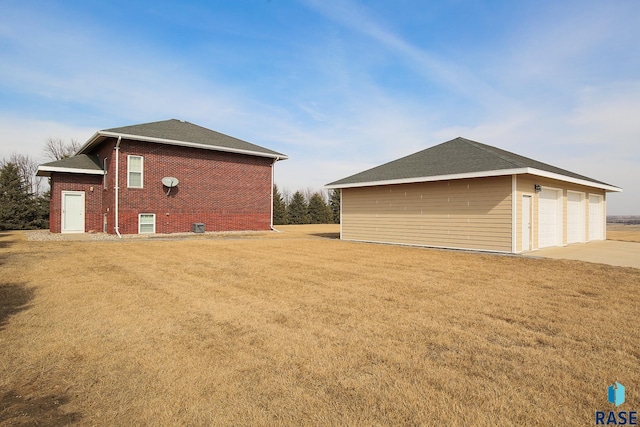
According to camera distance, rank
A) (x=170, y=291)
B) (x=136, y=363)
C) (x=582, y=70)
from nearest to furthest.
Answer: (x=136, y=363)
(x=170, y=291)
(x=582, y=70)

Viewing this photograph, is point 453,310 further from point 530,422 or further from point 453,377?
point 530,422

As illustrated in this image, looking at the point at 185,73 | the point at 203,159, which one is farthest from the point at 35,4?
the point at 203,159

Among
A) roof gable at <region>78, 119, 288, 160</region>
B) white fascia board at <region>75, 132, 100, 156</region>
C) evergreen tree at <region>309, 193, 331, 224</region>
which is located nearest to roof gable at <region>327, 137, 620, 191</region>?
roof gable at <region>78, 119, 288, 160</region>

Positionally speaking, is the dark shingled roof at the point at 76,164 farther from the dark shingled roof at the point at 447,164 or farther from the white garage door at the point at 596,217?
the white garage door at the point at 596,217

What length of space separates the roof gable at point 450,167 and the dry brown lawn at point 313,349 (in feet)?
17.3

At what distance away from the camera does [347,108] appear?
61.9 feet

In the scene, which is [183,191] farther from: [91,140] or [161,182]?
[91,140]

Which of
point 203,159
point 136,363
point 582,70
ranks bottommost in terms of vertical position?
point 136,363

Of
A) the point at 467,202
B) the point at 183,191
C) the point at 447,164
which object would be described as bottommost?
the point at 467,202

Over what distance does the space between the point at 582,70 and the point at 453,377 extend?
15.6 meters

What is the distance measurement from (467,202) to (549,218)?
405cm

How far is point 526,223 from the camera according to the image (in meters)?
11.9

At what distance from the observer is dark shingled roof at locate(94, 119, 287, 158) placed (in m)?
16.5

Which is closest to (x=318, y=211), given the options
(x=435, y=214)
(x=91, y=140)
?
(x=91, y=140)
